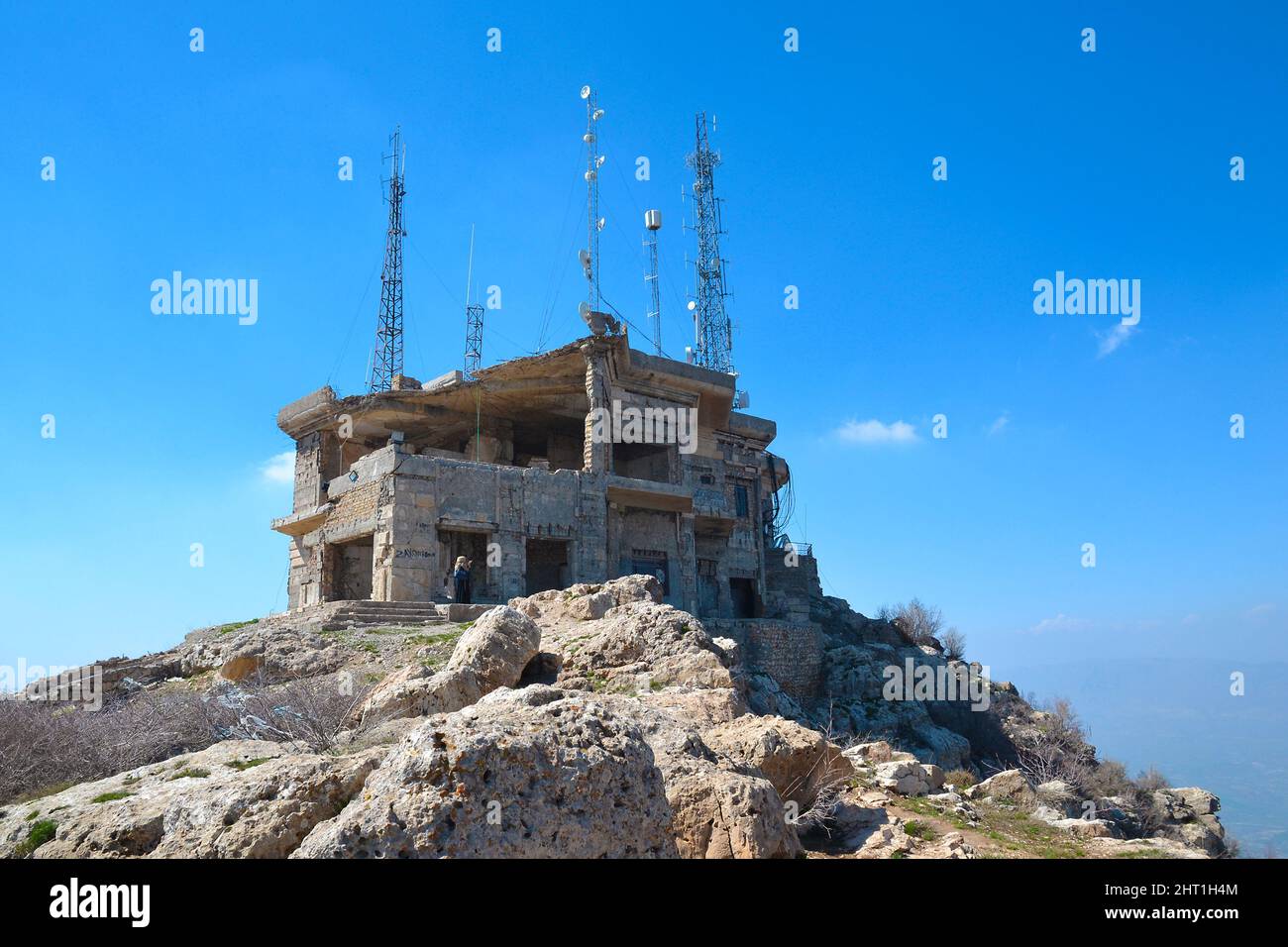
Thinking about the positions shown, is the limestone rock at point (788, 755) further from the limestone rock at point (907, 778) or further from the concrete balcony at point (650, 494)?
the concrete balcony at point (650, 494)

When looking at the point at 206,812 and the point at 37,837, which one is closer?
the point at 206,812

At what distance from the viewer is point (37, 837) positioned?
16.1 feet

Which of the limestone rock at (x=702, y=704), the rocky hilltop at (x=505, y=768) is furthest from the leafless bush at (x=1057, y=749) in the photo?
the limestone rock at (x=702, y=704)

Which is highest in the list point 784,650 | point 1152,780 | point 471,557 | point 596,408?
point 596,408

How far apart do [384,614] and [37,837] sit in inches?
568

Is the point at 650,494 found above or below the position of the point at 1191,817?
above

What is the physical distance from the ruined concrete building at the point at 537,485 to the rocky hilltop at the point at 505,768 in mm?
6799

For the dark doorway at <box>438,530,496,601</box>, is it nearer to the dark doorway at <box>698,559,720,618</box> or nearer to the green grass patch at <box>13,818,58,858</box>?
the dark doorway at <box>698,559,720,618</box>

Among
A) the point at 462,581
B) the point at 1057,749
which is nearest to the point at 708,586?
the point at 1057,749

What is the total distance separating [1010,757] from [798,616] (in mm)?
8762

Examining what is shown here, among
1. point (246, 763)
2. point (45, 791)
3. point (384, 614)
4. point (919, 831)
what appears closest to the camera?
point (246, 763)

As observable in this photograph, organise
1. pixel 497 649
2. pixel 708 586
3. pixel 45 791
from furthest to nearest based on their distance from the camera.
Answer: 1. pixel 708 586
2. pixel 497 649
3. pixel 45 791

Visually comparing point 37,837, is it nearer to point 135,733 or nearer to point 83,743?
point 83,743
